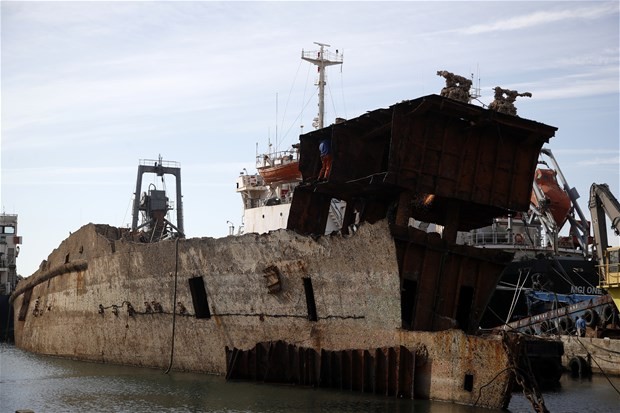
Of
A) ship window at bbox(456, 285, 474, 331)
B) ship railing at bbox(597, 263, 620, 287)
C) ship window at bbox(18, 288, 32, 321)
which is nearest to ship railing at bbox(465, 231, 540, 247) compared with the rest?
ship railing at bbox(597, 263, 620, 287)

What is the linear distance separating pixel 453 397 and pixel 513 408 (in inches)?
59.7

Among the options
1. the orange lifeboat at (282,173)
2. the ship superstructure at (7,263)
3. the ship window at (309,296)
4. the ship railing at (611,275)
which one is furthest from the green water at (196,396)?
the ship superstructure at (7,263)

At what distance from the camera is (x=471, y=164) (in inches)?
774

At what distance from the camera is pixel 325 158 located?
21422 mm

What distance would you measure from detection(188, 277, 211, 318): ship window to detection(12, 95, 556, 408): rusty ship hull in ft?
0.12

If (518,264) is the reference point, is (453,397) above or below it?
below

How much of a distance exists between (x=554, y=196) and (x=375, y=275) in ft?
81.8

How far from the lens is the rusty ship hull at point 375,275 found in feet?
57.3

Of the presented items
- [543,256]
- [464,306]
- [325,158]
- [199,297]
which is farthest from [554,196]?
[199,297]

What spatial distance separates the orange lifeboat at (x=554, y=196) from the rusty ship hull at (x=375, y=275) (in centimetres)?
1916

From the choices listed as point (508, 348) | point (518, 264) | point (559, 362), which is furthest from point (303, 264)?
point (518, 264)

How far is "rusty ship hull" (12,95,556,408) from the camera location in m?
17.5

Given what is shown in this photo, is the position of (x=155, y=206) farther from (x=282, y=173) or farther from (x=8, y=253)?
(x=8, y=253)

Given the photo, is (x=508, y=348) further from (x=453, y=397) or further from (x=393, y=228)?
(x=393, y=228)
